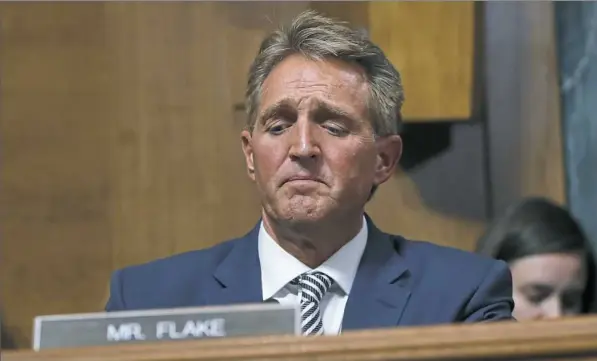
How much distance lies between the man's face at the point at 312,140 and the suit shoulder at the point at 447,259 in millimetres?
93

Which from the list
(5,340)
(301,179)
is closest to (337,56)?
(301,179)

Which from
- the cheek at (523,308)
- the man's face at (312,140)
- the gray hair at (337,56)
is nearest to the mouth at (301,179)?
the man's face at (312,140)

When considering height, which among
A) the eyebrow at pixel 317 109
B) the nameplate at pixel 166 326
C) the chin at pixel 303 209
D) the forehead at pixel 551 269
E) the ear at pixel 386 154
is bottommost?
the forehead at pixel 551 269

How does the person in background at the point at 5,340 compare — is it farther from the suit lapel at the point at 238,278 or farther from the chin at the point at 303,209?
the chin at the point at 303,209

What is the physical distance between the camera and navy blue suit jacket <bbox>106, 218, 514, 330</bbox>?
35.7 inches

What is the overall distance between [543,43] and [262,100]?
53 centimetres

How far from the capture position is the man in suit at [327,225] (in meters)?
0.91

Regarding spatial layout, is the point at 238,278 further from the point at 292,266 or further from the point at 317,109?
the point at 317,109

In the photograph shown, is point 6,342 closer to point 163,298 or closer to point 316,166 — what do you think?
point 163,298

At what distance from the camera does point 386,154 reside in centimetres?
99

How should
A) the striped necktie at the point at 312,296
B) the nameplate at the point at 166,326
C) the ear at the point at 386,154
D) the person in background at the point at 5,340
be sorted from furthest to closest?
the person in background at the point at 5,340 → the ear at the point at 386,154 → the striped necktie at the point at 312,296 → the nameplate at the point at 166,326

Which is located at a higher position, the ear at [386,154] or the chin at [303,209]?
the ear at [386,154]

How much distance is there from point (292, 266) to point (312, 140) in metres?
0.14

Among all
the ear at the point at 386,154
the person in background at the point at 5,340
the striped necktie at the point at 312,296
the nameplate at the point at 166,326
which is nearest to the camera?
the nameplate at the point at 166,326
